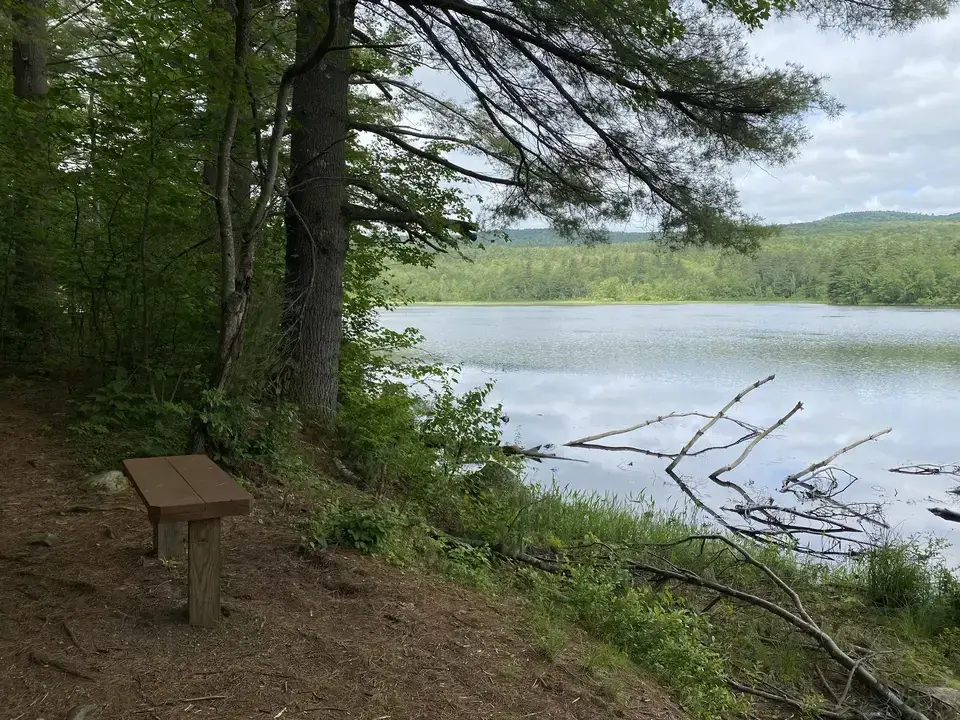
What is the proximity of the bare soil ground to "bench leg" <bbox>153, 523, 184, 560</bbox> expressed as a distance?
0.08m

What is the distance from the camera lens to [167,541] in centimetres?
318

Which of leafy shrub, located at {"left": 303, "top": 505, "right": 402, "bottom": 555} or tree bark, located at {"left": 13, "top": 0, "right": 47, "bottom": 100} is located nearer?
leafy shrub, located at {"left": 303, "top": 505, "right": 402, "bottom": 555}

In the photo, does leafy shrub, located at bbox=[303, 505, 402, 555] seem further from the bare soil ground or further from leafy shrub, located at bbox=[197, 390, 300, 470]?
leafy shrub, located at bbox=[197, 390, 300, 470]

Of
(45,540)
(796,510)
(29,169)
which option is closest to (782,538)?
(796,510)

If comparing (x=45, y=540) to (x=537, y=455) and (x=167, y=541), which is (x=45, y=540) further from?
(x=537, y=455)

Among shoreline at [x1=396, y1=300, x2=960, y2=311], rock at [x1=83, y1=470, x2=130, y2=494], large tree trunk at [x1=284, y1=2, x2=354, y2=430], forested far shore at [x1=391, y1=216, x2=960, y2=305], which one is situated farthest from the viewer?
shoreline at [x1=396, y1=300, x2=960, y2=311]

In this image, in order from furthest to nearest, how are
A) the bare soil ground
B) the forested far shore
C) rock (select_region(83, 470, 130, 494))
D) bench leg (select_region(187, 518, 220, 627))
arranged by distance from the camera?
the forested far shore → rock (select_region(83, 470, 130, 494)) → bench leg (select_region(187, 518, 220, 627)) → the bare soil ground

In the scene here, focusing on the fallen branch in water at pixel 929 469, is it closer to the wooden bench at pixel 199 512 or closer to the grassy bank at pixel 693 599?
the grassy bank at pixel 693 599

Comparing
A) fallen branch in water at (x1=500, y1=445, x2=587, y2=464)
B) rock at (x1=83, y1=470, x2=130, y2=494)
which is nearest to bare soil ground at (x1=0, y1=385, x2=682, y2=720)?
rock at (x1=83, y1=470, x2=130, y2=494)

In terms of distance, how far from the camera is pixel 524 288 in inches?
1174

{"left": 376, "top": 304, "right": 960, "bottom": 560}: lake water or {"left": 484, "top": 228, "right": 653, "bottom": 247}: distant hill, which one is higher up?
{"left": 484, "top": 228, "right": 653, "bottom": 247}: distant hill

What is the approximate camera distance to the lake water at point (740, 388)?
380 inches

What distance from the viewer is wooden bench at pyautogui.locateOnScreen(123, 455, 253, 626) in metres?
2.42

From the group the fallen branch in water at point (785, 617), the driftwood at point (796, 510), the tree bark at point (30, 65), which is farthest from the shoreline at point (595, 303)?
the fallen branch in water at point (785, 617)
